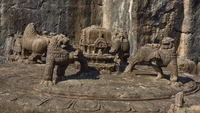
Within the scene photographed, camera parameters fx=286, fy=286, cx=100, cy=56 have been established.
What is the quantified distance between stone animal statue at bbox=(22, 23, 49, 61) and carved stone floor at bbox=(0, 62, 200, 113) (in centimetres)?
193

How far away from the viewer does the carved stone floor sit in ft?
12.6

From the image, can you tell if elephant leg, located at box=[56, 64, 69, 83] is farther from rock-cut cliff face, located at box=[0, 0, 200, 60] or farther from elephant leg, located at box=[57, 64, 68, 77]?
rock-cut cliff face, located at box=[0, 0, 200, 60]

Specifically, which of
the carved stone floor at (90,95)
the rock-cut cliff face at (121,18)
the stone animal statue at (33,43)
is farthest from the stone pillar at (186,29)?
the stone animal statue at (33,43)

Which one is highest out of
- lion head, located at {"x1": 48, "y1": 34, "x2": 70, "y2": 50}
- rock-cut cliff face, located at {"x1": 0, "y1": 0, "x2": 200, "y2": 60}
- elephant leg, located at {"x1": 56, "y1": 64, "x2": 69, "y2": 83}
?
rock-cut cliff face, located at {"x1": 0, "y1": 0, "x2": 200, "y2": 60}

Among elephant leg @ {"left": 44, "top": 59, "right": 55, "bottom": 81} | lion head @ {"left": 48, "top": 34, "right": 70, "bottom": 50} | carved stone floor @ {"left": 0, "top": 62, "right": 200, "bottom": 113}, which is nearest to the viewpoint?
carved stone floor @ {"left": 0, "top": 62, "right": 200, "bottom": 113}

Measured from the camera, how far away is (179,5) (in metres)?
8.66

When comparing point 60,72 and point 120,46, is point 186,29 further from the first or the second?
point 60,72

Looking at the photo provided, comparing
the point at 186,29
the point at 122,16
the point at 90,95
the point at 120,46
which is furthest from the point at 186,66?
the point at 90,95

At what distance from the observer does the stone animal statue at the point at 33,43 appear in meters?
7.07

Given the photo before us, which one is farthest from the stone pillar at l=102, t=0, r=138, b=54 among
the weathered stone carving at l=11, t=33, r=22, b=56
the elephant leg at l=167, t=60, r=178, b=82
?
the elephant leg at l=167, t=60, r=178, b=82

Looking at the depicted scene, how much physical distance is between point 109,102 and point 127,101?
28 cm

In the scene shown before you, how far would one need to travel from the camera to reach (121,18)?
8.85 metres

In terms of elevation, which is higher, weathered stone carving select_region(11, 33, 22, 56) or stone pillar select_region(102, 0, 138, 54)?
stone pillar select_region(102, 0, 138, 54)

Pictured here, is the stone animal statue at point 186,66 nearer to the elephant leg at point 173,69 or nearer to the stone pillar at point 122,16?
the stone pillar at point 122,16
